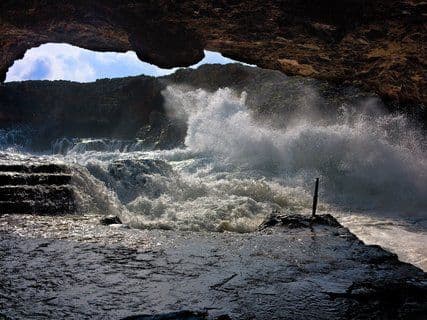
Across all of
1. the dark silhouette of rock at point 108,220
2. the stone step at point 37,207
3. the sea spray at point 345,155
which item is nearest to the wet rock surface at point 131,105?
the sea spray at point 345,155

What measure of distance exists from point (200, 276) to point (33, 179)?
3.32 metres

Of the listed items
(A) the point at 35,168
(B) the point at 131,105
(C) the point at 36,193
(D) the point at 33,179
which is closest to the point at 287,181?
(A) the point at 35,168

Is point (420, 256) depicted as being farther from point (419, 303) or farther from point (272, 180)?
point (272, 180)

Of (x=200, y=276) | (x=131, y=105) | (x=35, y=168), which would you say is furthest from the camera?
(x=131, y=105)

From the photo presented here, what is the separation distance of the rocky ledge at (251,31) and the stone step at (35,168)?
74.6 inches

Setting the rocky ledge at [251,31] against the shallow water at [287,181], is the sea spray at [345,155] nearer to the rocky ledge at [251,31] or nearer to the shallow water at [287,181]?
the shallow water at [287,181]

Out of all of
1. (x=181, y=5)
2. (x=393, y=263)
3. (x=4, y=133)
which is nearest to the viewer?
(x=393, y=263)

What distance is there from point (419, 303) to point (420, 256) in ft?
10.1

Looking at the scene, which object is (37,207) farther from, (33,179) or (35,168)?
(35,168)

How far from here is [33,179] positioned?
4609 millimetres

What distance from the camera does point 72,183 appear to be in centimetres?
483

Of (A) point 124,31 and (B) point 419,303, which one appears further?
(A) point 124,31

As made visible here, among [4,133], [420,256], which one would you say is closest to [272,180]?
[420,256]

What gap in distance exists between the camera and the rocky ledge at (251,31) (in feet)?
13.8
